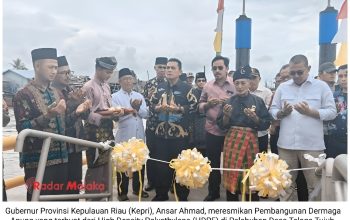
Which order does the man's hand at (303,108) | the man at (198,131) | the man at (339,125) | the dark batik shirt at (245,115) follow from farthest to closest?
the man at (198,131) → the dark batik shirt at (245,115) → the man's hand at (303,108) → the man at (339,125)

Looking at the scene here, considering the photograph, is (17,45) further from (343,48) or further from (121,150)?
(343,48)

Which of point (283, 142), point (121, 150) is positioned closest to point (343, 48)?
point (283, 142)

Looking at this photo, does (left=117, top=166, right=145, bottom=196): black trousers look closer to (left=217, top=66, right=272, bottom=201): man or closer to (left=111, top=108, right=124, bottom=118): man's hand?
(left=111, top=108, right=124, bottom=118): man's hand

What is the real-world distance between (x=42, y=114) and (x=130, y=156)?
0.50m

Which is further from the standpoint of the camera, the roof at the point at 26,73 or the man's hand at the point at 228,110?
the man's hand at the point at 228,110

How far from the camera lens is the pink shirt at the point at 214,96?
219cm

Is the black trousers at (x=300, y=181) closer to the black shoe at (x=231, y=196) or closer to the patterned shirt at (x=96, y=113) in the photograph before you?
the black shoe at (x=231, y=196)

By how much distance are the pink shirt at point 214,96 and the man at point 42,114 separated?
0.81 m

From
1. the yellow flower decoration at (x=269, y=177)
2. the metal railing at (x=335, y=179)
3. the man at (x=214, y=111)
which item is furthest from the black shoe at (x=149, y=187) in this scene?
the metal railing at (x=335, y=179)

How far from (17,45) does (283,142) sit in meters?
1.39

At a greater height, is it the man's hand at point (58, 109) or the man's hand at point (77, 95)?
the man's hand at point (77, 95)

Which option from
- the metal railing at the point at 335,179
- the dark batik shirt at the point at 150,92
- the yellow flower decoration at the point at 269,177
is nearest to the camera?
the metal railing at the point at 335,179

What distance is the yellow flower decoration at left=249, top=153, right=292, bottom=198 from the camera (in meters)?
1.52

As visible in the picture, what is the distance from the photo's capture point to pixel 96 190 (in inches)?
69.9
